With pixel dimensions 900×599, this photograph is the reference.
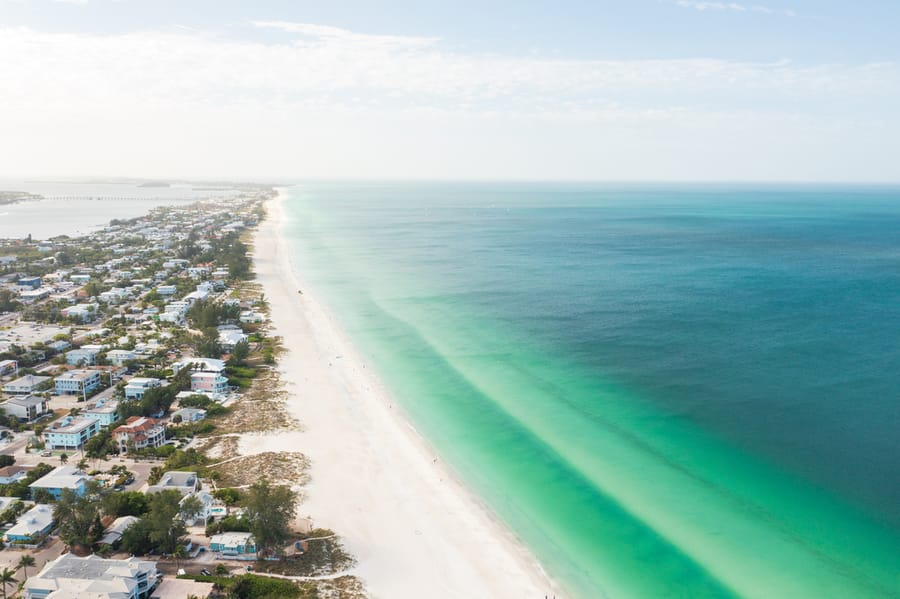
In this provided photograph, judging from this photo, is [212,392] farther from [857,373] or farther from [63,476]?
[857,373]

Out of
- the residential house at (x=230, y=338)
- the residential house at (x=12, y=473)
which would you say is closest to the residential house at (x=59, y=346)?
the residential house at (x=230, y=338)

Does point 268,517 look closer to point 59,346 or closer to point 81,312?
point 59,346

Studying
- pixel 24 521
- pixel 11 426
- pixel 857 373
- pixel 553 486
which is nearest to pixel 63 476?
pixel 24 521

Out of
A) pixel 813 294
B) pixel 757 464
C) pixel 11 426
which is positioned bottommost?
pixel 11 426

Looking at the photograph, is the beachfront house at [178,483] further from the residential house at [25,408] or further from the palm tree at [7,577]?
the residential house at [25,408]

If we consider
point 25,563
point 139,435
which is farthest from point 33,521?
point 139,435

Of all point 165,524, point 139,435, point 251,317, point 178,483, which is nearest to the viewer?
point 165,524

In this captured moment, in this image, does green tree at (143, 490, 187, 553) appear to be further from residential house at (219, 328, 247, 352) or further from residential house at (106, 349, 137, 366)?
residential house at (106, 349, 137, 366)
